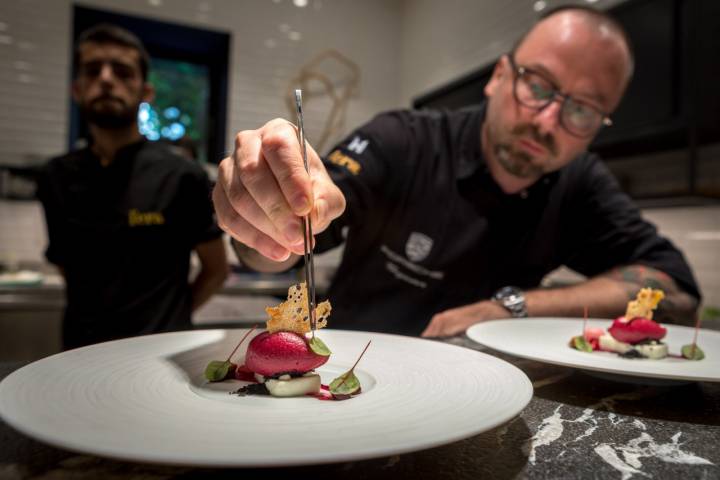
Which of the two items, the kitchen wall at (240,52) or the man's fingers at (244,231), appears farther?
the kitchen wall at (240,52)

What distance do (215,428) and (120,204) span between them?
6.50ft

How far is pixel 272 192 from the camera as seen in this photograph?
26.8 inches

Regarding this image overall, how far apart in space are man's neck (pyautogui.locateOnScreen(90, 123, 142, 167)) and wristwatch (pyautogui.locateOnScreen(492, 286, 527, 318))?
183 centimetres

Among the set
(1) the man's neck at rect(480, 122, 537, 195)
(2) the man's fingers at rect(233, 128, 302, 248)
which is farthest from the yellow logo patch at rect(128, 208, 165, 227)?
(2) the man's fingers at rect(233, 128, 302, 248)

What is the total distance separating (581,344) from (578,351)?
3cm

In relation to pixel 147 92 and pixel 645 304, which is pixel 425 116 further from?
pixel 147 92

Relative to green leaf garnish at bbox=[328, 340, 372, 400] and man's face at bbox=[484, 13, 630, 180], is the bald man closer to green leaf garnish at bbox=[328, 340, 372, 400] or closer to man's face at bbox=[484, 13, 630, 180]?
man's face at bbox=[484, 13, 630, 180]

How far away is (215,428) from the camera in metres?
0.44

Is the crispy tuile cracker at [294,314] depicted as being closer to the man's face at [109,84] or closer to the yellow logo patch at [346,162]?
the yellow logo patch at [346,162]

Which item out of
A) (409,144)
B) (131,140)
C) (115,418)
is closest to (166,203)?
(131,140)

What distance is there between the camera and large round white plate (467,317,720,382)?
69 cm

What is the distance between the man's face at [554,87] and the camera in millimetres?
1554

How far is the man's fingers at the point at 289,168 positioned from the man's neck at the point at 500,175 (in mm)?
1170

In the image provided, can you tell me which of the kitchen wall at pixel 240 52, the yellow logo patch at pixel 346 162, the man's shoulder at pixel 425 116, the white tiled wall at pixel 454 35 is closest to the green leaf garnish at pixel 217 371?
the yellow logo patch at pixel 346 162
